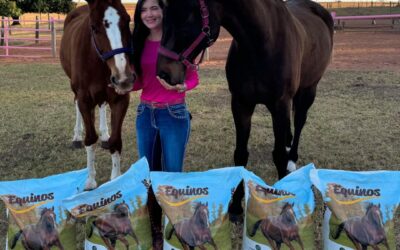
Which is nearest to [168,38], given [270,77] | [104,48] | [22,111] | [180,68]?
[180,68]

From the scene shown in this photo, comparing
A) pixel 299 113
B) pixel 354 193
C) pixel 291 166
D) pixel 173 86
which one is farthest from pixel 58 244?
pixel 299 113

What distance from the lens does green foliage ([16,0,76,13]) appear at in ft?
57.8

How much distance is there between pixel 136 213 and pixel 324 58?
2820 mm

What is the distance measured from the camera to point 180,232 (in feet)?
6.51

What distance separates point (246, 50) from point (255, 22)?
198 millimetres

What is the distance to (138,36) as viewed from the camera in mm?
2375

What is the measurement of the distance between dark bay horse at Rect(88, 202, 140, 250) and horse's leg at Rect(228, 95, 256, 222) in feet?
3.42

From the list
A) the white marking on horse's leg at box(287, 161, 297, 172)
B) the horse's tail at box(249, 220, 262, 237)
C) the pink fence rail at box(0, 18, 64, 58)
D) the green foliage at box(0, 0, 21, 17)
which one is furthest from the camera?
the green foliage at box(0, 0, 21, 17)

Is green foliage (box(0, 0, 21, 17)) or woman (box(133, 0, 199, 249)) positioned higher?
green foliage (box(0, 0, 21, 17))

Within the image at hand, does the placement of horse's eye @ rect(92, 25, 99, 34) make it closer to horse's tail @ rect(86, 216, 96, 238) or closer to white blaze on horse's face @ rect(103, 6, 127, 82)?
white blaze on horse's face @ rect(103, 6, 127, 82)

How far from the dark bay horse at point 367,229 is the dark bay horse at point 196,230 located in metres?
0.67

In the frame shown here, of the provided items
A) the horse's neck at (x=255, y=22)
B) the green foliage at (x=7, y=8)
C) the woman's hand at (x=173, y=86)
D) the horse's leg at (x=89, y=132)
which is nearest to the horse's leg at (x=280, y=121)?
the horse's neck at (x=255, y=22)

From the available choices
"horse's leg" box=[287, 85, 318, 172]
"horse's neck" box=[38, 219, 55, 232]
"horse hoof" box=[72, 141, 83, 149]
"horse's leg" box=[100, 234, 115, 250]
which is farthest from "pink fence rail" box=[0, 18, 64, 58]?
"horse's leg" box=[100, 234, 115, 250]

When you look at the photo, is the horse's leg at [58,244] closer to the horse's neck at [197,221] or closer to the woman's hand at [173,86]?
the horse's neck at [197,221]
